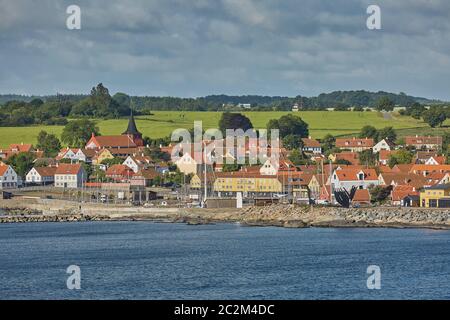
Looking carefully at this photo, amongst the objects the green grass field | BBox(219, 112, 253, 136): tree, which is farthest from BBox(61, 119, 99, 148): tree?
BBox(219, 112, 253, 136): tree

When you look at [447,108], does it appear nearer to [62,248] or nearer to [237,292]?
[62,248]

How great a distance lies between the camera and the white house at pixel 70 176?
51969mm

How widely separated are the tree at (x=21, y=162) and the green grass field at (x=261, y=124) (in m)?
10.2

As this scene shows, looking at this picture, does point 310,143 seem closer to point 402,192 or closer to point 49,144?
point 49,144

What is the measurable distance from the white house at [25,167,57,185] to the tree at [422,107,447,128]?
25.9 meters

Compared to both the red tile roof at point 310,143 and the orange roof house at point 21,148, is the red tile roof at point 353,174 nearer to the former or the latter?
the red tile roof at point 310,143

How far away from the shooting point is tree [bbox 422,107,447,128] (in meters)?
67.9

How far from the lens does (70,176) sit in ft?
171

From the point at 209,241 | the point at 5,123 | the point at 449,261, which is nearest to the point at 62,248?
the point at 209,241

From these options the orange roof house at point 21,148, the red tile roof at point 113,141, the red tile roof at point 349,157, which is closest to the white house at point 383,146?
the red tile roof at point 349,157

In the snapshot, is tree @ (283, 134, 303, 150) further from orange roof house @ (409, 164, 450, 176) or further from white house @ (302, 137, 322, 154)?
orange roof house @ (409, 164, 450, 176)

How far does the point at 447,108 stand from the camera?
72.7 m
